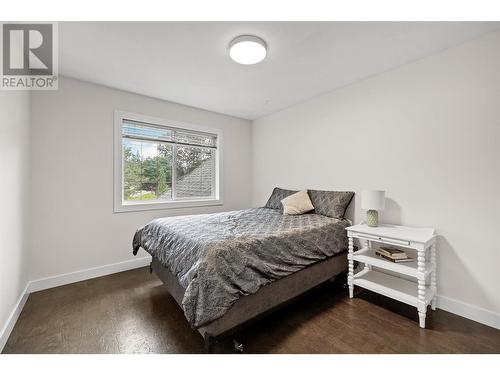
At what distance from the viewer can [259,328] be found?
168 cm

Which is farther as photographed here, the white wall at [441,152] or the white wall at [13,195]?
the white wall at [441,152]

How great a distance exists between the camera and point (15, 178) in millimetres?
1804

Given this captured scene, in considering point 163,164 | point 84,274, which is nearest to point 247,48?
point 163,164

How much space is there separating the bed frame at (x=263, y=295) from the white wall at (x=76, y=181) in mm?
913

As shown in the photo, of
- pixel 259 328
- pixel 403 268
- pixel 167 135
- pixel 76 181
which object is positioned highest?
pixel 167 135

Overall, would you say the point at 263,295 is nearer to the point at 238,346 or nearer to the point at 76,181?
the point at 238,346

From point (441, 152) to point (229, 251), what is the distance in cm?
217

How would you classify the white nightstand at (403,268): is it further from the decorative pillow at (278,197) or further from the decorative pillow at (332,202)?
the decorative pillow at (278,197)

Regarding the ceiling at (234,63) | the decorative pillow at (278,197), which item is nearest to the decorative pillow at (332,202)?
the decorative pillow at (278,197)

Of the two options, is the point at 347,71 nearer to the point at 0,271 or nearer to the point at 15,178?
the point at 15,178

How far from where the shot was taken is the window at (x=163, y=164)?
2.93 metres

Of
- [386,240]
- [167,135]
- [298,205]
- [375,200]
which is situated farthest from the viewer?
[167,135]
